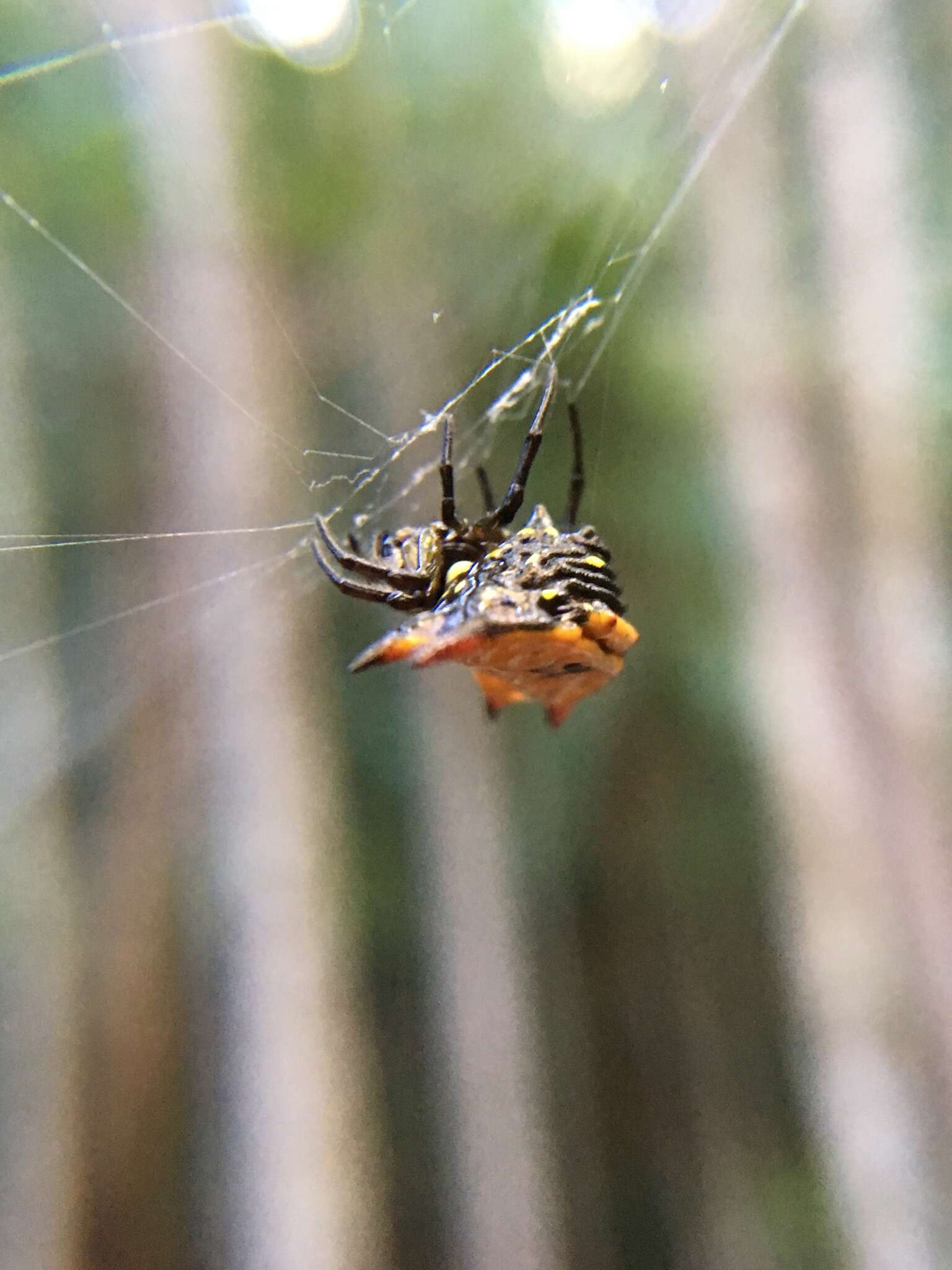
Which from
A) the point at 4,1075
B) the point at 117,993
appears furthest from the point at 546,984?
the point at 4,1075

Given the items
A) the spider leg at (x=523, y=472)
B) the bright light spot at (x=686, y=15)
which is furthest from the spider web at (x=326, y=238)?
the spider leg at (x=523, y=472)

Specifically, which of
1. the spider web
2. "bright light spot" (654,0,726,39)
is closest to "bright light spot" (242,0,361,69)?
the spider web

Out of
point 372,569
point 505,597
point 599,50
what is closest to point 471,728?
point 372,569

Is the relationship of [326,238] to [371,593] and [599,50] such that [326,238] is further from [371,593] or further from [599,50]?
[371,593]

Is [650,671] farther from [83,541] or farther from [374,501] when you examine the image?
[83,541]

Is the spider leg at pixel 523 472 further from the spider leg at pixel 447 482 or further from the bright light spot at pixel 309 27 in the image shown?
the bright light spot at pixel 309 27

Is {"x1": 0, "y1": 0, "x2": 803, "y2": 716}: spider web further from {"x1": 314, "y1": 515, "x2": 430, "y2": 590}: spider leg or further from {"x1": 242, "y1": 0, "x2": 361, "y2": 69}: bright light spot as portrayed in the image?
{"x1": 314, "y1": 515, "x2": 430, "y2": 590}: spider leg
